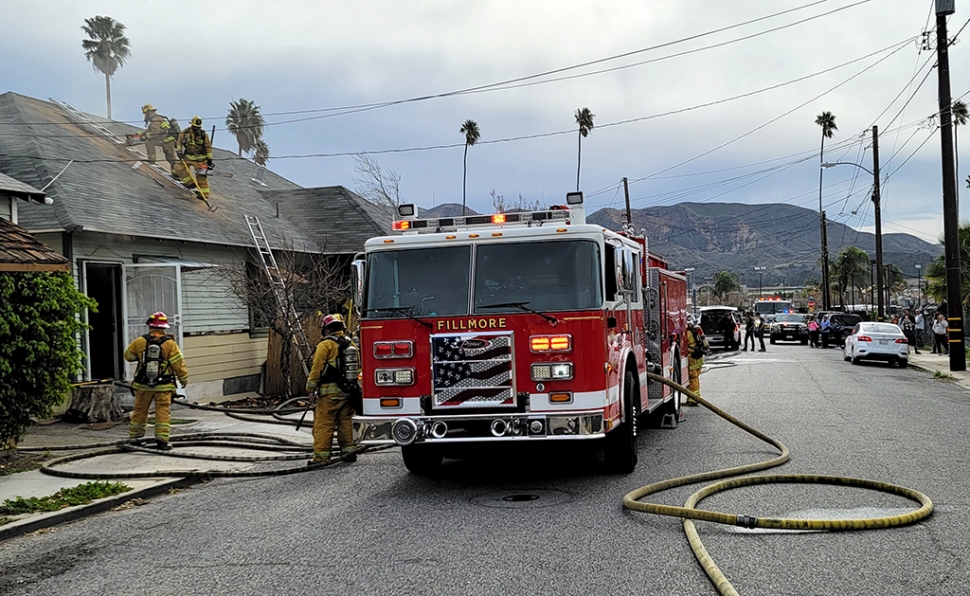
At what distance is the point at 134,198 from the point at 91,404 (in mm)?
4918

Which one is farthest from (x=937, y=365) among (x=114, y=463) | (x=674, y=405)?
(x=114, y=463)

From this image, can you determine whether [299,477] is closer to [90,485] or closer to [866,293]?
[90,485]

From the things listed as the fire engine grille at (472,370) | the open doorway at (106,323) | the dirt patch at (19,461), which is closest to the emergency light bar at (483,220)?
the fire engine grille at (472,370)

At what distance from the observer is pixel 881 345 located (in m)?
26.0

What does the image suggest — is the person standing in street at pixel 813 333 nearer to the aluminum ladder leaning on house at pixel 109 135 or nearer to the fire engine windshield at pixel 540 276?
the aluminum ladder leaning on house at pixel 109 135

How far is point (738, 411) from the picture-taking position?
569 inches

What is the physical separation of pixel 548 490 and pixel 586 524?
1.47 metres

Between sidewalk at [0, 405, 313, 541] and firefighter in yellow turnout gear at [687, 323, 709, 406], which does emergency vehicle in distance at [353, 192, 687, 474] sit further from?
firefighter in yellow turnout gear at [687, 323, 709, 406]

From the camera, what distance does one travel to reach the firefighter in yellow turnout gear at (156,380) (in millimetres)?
11250

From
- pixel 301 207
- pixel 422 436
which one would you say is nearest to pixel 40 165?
pixel 301 207

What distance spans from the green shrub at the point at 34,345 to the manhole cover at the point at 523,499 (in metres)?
5.45

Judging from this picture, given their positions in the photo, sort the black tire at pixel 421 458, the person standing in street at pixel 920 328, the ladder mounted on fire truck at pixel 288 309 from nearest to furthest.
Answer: the black tire at pixel 421 458
the ladder mounted on fire truck at pixel 288 309
the person standing in street at pixel 920 328

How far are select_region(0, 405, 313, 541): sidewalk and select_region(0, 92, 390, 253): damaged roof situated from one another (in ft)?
10.7

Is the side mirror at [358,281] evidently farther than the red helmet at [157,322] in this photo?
No
